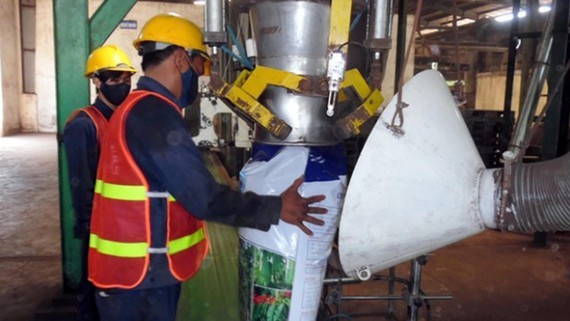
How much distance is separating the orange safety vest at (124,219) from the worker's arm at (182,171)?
0.12ft

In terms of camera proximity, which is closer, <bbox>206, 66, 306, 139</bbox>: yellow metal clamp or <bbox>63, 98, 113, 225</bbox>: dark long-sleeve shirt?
<bbox>206, 66, 306, 139</bbox>: yellow metal clamp

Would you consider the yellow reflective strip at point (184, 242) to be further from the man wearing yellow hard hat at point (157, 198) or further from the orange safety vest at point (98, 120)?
the orange safety vest at point (98, 120)

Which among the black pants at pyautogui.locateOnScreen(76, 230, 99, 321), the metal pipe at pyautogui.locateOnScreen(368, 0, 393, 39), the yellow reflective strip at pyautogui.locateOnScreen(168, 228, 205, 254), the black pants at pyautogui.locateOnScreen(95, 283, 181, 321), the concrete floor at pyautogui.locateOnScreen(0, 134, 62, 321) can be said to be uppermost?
the metal pipe at pyautogui.locateOnScreen(368, 0, 393, 39)

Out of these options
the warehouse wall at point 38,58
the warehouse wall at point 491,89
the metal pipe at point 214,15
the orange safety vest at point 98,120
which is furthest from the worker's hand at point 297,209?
the warehouse wall at point 491,89

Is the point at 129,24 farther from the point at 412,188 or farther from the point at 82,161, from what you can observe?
the point at 412,188

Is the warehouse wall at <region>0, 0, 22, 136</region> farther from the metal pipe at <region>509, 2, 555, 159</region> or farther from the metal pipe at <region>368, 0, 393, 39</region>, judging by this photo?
the metal pipe at <region>368, 0, 393, 39</region>

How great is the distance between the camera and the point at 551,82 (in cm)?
391

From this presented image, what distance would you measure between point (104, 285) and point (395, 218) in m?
0.90

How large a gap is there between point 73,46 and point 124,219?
64.4 inches

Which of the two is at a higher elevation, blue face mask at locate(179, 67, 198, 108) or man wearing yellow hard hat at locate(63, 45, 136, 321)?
blue face mask at locate(179, 67, 198, 108)

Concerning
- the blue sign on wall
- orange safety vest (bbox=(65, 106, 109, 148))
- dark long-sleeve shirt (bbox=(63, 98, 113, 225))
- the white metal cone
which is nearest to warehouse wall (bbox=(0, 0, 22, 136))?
the blue sign on wall

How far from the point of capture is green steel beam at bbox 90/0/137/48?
272 cm

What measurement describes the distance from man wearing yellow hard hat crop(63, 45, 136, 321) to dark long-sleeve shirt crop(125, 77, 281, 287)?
2.99 feet

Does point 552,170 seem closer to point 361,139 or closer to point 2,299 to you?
point 2,299
